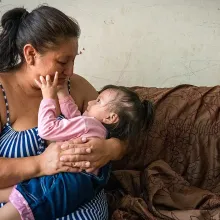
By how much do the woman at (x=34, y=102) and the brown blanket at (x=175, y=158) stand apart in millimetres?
238

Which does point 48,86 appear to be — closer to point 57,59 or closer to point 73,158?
point 57,59

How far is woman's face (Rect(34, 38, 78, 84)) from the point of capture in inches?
55.3

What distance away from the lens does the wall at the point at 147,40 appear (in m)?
2.20

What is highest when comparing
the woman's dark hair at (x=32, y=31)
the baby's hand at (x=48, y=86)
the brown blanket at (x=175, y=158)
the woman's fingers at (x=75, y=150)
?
the woman's dark hair at (x=32, y=31)

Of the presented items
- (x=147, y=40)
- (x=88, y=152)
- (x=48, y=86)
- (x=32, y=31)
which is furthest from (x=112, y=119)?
(x=147, y=40)

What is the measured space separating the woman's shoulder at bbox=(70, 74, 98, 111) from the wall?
64cm

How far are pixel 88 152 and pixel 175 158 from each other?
62cm

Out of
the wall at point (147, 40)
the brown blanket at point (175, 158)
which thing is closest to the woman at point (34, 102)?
the brown blanket at point (175, 158)

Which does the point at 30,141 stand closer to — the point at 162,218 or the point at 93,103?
the point at 93,103

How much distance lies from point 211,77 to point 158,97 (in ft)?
1.86

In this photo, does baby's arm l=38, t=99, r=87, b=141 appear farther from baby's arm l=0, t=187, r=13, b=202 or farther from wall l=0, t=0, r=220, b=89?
wall l=0, t=0, r=220, b=89

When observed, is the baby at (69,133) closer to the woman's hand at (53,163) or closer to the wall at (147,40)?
the woman's hand at (53,163)

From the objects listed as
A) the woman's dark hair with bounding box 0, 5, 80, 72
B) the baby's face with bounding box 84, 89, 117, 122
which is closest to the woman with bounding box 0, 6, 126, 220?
the woman's dark hair with bounding box 0, 5, 80, 72

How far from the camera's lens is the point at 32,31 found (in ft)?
4.65
